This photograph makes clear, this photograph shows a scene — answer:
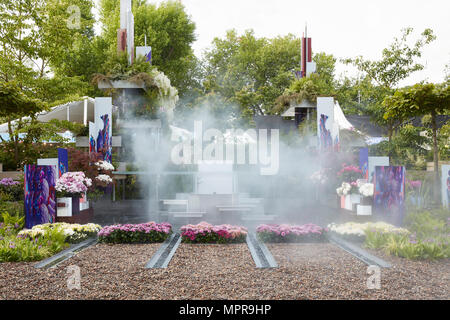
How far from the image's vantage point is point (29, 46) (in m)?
13.4

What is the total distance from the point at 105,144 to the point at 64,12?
7.74m

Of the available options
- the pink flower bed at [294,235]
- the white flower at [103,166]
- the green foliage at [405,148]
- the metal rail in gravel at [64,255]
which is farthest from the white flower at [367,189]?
the green foliage at [405,148]

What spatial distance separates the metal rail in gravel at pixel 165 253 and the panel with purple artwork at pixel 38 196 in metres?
2.58

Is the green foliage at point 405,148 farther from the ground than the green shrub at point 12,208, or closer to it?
farther from the ground

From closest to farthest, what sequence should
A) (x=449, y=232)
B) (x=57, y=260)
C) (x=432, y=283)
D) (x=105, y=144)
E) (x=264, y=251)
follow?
(x=432, y=283) < (x=57, y=260) < (x=264, y=251) < (x=449, y=232) < (x=105, y=144)

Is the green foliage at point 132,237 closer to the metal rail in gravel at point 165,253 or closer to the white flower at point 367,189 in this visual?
the metal rail in gravel at point 165,253

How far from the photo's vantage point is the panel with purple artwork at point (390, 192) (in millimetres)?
7699

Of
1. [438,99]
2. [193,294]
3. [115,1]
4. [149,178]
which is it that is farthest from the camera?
[115,1]

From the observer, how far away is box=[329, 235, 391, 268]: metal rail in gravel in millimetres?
5059

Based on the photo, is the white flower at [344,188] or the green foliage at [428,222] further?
the white flower at [344,188]

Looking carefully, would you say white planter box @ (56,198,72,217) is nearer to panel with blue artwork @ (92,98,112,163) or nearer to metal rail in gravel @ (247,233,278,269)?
panel with blue artwork @ (92,98,112,163)

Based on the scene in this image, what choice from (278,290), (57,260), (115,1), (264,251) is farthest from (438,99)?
(115,1)

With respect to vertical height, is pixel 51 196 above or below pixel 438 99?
below

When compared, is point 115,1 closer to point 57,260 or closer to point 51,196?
point 51,196
